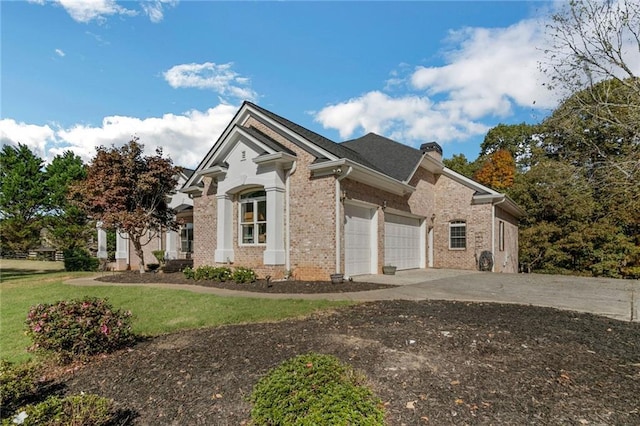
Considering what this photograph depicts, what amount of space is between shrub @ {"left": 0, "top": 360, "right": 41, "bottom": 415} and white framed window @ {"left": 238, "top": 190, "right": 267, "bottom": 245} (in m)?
9.59

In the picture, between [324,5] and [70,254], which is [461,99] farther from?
[70,254]

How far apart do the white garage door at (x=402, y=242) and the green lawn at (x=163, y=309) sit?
23.9 ft

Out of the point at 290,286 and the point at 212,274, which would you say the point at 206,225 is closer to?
the point at 212,274

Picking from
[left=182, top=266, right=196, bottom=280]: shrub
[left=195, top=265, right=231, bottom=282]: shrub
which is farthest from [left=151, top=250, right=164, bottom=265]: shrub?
[left=195, top=265, right=231, bottom=282]: shrub

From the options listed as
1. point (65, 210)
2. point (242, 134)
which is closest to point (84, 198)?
point (242, 134)

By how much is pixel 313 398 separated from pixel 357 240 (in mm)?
10588

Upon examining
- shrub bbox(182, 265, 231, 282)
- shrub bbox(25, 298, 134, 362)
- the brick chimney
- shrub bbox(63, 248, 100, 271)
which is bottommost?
shrub bbox(63, 248, 100, 271)

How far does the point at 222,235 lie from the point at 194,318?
7.45 m

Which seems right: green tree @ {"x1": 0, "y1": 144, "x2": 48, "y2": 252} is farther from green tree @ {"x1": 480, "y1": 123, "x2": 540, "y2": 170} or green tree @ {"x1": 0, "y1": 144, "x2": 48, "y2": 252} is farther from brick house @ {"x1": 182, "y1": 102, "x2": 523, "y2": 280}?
green tree @ {"x1": 480, "y1": 123, "x2": 540, "y2": 170}

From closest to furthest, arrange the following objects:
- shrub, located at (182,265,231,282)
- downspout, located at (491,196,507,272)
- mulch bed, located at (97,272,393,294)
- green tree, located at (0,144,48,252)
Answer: mulch bed, located at (97,272,393,294)
shrub, located at (182,265,231,282)
downspout, located at (491,196,507,272)
green tree, located at (0,144,48,252)

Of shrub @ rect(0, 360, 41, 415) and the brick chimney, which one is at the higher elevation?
the brick chimney

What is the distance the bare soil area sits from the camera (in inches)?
118

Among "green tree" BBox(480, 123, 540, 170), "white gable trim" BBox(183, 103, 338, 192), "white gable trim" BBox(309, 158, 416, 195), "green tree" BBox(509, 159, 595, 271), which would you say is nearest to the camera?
"white gable trim" BBox(309, 158, 416, 195)

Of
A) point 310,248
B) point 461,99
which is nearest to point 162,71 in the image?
point 310,248
